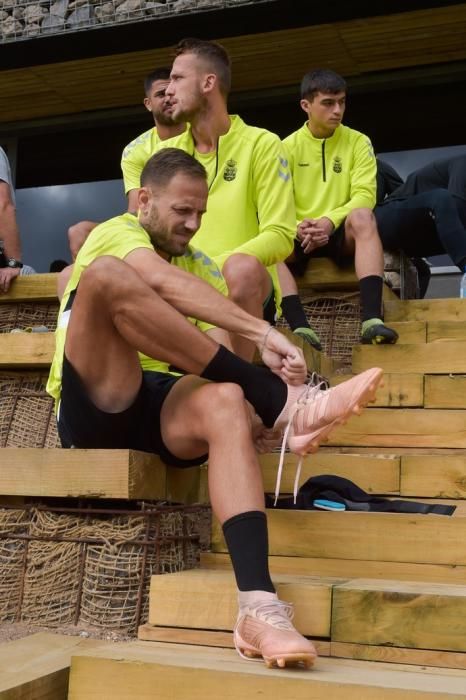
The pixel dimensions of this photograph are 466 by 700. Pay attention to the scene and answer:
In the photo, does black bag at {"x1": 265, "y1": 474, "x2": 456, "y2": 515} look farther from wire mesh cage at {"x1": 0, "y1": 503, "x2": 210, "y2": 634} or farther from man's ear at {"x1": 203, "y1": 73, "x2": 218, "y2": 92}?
man's ear at {"x1": 203, "y1": 73, "x2": 218, "y2": 92}

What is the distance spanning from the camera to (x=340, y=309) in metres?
4.51

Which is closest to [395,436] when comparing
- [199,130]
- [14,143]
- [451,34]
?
[199,130]

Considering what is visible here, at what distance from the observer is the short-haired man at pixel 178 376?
2.14 metres

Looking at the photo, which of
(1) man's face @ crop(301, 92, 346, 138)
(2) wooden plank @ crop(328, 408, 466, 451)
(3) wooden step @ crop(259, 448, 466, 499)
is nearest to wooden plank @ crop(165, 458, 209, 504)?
(3) wooden step @ crop(259, 448, 466, 499)

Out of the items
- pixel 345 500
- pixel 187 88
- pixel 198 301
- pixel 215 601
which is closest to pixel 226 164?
pixel 187 88

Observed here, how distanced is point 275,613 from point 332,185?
310 cm

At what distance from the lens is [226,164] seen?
3.50 m

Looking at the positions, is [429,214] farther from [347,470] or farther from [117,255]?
[117,255]

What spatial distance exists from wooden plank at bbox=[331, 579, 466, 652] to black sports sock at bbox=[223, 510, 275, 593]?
188 mm

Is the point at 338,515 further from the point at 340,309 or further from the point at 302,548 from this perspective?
the point at 340,309

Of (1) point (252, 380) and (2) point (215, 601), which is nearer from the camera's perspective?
(2) point (215, 601)

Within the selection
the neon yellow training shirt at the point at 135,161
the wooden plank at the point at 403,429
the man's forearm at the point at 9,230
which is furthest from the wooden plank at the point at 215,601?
the man's forearm at the point at 9,230

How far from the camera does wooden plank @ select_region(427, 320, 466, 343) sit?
4.12 meters

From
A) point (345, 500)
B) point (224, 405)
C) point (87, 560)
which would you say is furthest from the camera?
point (345, 500)
